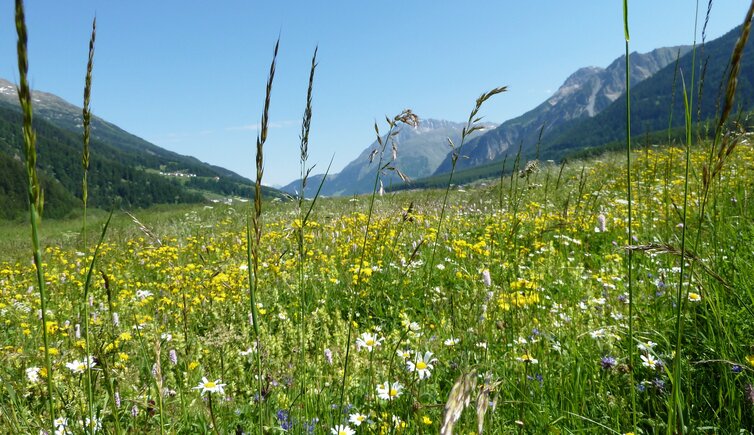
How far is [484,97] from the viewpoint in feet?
6.47

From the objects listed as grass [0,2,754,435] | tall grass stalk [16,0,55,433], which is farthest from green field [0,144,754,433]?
tall grass stalk [16,0,55,433]

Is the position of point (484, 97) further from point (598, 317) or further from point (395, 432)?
point (598, 317)

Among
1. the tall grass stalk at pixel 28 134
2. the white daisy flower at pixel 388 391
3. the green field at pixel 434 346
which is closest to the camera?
the tall grass stalk at pixel 28 134

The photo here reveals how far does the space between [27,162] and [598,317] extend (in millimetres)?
3489

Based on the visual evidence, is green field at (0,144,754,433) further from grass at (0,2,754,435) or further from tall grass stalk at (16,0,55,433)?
tall grass stalk at (16,0,55,433)

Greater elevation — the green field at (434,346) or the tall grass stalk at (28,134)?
the tall grass stalk at (28,134)

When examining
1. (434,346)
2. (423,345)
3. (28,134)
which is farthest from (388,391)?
(28,134)

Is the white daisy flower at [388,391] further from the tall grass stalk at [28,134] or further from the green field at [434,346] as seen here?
the tall grass stalk at [28,134]

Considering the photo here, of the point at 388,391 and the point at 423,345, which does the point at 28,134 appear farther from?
the point at 423,345

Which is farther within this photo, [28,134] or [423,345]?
[423,345]

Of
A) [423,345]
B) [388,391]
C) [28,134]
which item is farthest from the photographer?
[423,345]

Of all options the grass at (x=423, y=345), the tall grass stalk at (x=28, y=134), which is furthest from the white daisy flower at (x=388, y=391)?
the tall grass stalk at (x=28, y=134)

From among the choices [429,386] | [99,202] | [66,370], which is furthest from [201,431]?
[99,202]

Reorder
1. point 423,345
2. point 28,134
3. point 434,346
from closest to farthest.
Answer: point 28,134, point 434,346, point 423,345
